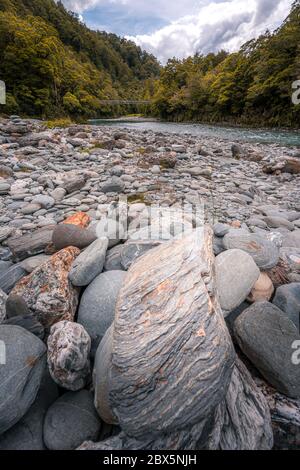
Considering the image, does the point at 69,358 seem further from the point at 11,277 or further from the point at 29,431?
the point at 11,277

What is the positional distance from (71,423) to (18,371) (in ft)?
1.17

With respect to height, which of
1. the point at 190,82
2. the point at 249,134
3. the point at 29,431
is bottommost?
the point at 29,431

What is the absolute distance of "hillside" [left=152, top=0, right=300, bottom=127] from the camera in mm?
20703

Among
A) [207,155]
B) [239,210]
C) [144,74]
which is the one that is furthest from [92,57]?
[239,210]

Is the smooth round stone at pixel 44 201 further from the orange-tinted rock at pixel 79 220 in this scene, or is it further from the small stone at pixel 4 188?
the orange-tinted rock at pixel 79 220

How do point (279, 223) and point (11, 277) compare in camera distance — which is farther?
point (279, 223)

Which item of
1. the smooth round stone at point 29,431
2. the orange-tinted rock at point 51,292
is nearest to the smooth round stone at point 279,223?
the orange-tinted rock at point 51,292

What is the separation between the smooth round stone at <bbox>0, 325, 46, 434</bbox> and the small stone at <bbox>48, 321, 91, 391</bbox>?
0.07 meters

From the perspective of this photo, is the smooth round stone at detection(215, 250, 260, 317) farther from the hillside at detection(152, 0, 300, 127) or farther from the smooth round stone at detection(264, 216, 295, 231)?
the hillside at detection(152, 0, 300, 127)

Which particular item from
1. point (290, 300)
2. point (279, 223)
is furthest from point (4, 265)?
point (279, 223)

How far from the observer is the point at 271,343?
132cm

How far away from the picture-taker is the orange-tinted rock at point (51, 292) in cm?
156

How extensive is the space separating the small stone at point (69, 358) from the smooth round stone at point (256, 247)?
1435mm

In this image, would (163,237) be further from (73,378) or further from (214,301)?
(73,378)
